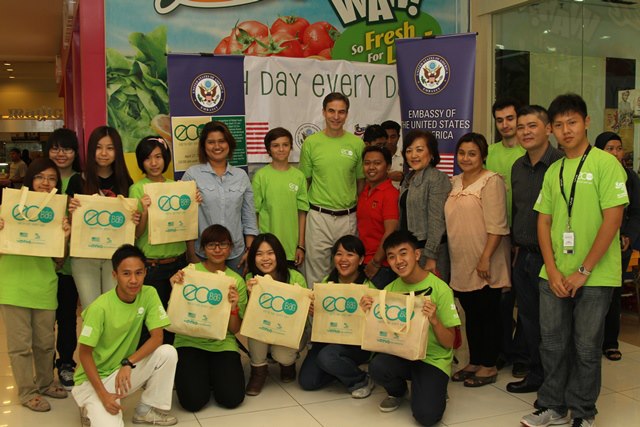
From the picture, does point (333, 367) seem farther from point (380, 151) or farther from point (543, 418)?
point (380, 151)

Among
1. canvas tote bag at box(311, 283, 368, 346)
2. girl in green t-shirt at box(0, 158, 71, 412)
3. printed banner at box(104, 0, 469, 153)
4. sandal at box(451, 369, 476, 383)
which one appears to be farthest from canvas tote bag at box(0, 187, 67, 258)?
sandal at box(451, 369, 476, 383)

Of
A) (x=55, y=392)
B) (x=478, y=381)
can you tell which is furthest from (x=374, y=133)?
(x=55, y=392)

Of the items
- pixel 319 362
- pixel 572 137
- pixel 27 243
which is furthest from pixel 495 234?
pixel 27 243

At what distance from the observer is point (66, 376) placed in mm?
4074

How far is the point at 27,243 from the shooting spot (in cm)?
359

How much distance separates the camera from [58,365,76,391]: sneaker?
404 centimetres

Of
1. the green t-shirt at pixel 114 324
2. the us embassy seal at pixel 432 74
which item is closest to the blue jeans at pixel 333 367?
the green t-shirt at pixel 114 324

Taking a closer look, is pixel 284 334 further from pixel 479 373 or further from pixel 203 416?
pixel 479 373

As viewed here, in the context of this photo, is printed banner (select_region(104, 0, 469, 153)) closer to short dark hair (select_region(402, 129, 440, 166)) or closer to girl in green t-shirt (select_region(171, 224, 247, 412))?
girl in green t-shirt (select_region(171, 224, 247, 412))

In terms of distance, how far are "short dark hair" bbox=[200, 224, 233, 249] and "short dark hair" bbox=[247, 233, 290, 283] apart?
0.49ft

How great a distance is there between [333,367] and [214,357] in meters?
0.68

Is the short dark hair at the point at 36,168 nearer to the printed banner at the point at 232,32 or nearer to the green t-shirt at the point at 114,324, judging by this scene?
the green t-shirt at the point at 114,324

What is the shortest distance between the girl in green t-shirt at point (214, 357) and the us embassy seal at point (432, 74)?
7.17ft

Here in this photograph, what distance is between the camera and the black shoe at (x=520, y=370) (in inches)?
166
